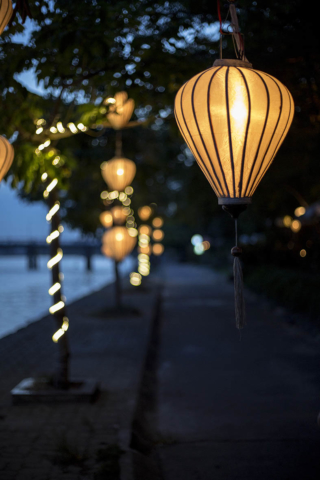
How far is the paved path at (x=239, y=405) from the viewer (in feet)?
15.6

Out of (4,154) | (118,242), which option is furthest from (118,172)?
(4,154)

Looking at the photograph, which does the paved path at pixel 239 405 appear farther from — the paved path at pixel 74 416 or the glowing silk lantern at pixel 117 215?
the glowing silk lantern at pixel 117 215

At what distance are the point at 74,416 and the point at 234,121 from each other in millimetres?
4037

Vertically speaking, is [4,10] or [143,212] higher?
[4,10]

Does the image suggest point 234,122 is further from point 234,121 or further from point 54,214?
point 54,214

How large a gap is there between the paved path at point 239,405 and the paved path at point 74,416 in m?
0.55

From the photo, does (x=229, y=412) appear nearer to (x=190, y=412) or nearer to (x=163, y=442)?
(x=190, y=412)

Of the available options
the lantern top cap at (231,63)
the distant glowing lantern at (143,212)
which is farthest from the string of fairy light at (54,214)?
the distant glowing lantern at (143,212)

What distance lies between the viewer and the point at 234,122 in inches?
121

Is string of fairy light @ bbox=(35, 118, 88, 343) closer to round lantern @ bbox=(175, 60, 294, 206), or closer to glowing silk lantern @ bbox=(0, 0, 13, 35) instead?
glowing silk lantern @ bbox=(0, 0, 13, 35)

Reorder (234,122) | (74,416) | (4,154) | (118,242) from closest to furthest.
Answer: (234,122) < (4,154) < (74,416) < (118,242)

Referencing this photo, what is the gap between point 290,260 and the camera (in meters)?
20.9

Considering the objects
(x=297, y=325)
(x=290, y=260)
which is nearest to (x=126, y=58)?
(x=297, y=325)

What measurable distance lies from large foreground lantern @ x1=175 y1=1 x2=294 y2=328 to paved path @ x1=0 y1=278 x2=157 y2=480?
2471mm
